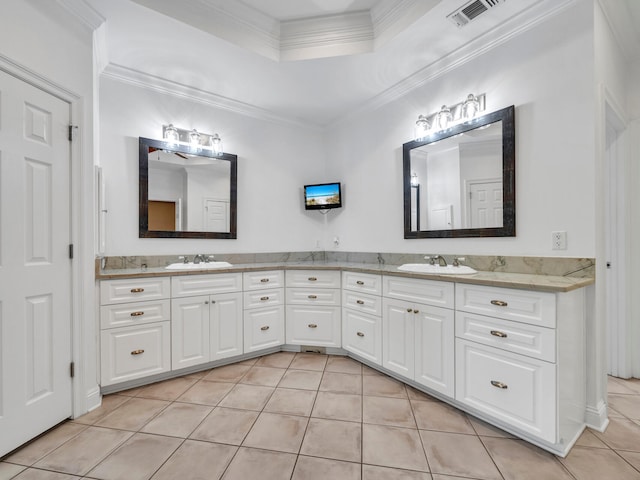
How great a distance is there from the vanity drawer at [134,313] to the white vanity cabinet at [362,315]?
151 centimetres

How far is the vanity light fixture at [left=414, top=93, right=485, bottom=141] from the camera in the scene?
7.48 ft

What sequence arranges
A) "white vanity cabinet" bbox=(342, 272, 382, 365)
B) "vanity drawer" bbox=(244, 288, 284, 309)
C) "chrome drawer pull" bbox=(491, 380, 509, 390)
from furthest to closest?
"vanity drawer" bbox=(244, 288, 284, 309)
"white vanity cabinet" bbox=(342, 272, 382, 365)
"chrome drawer pull" bbox=(491, 380, 509, 390)

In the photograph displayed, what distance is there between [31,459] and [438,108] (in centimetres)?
351

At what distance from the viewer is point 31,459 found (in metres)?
1.52

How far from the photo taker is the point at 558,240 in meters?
1.88

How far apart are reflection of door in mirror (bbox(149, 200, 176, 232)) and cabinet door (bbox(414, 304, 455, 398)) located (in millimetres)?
2284

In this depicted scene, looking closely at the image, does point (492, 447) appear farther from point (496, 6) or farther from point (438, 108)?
point (496, 6)

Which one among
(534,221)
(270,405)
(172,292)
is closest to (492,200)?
(534,221)

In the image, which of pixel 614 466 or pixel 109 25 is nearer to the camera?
pixel 614 466

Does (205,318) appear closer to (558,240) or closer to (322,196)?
(322,196)

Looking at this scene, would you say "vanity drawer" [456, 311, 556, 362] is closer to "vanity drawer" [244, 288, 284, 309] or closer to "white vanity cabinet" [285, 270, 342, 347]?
"white vanity cabinet" [285, 270, 342, 347]

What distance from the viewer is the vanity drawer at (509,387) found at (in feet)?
4.95

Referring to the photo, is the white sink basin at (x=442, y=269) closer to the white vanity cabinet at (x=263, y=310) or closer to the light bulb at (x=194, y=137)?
the white vanity cabinet at (x=263, y=310)

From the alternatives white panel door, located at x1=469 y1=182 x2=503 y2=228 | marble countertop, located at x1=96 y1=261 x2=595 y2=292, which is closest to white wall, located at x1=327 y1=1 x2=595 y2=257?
white panel door, located at x1=469 y1=182 x2=503 y2=228
